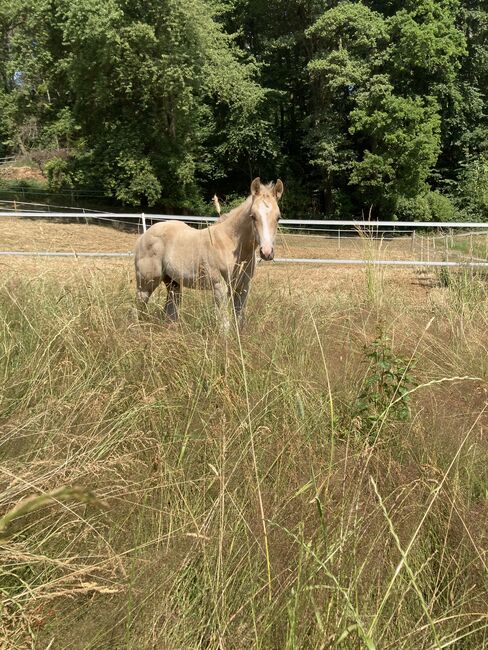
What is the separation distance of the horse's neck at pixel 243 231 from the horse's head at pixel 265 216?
225 millimetres

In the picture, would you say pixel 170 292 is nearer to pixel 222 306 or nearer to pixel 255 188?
pixel 255 188

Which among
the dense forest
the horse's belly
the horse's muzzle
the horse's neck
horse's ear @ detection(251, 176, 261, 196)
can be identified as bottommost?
the horse's belly

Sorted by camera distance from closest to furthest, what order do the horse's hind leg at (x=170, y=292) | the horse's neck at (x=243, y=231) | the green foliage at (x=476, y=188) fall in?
the horse's neck at (x=243, y=231)
the horse's hind leg at (x=170, y=292)
the green foliage at (x=476, y=188)

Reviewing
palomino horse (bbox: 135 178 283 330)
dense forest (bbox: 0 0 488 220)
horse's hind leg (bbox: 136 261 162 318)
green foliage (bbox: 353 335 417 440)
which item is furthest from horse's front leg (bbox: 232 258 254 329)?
dense forest (bbox: 0 0 488 220)

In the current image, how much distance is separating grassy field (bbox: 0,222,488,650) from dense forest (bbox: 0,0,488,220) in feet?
65.2

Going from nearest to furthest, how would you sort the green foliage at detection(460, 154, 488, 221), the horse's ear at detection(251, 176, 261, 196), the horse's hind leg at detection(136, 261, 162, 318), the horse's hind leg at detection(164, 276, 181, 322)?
the horse's ear at detection(251, 176, 261, 196) → the horse's hind leg at detection(164, 276, 181, 322) → the horse's hind leg at detection(136, 261, 162, 318) → the green foliage at detection(460, 154, 488, 221)

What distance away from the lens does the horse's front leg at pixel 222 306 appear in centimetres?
321

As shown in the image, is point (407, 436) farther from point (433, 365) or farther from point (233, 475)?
point (433, 365)

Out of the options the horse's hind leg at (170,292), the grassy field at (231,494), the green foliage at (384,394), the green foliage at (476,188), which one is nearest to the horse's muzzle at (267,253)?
the grassy field at (231,494)

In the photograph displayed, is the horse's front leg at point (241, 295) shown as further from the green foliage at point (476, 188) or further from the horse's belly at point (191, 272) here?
the green foliage at point (476, 188)

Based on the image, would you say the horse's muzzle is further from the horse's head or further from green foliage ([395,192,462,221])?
green foliage ([395,192,462,221])

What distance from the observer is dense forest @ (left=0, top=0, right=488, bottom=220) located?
2033 centimetres

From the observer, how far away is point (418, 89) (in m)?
25.2

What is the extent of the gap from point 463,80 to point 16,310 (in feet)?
101
